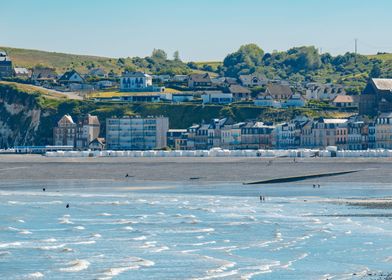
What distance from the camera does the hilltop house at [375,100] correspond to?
193625mm

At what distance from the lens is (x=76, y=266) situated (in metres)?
53.9

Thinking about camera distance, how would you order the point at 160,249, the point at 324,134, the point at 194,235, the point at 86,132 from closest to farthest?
the point at 160,249, the point at 194,235, the point at 324,134, the point at 86,132

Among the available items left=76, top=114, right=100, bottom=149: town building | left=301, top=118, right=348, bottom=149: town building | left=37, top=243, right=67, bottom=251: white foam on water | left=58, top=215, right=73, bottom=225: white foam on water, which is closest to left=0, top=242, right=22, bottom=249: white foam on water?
left=37, top=243, right=67, bottom=251: white foam on water

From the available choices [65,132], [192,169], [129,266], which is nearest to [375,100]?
[65,132]

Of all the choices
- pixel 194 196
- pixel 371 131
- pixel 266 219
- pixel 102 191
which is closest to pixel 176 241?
pixel 266 219

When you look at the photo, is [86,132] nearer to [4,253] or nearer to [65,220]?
[65,220]

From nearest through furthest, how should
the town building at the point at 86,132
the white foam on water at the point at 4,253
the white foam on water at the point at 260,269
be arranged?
the white foam on water at the point at 260,269
the white foam on water at the point at 4,253
the town building at the point at 86,132

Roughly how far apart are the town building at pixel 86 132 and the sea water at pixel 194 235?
309ft

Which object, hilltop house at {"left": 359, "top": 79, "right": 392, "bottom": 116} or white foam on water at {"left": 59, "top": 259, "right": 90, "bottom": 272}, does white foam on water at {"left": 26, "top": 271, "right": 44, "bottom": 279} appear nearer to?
white foam on water at {"left": 59, "top": 259, "right": 90, "bottom": 272}

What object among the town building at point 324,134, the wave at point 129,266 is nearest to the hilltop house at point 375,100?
the town building at point 324,134

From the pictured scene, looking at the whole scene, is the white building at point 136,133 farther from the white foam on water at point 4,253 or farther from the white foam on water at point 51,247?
the white foam on water at point 4,253

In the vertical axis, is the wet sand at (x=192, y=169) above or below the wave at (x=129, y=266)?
above

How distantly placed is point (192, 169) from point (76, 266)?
73.7 m

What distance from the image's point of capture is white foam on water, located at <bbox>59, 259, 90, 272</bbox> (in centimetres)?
5316
